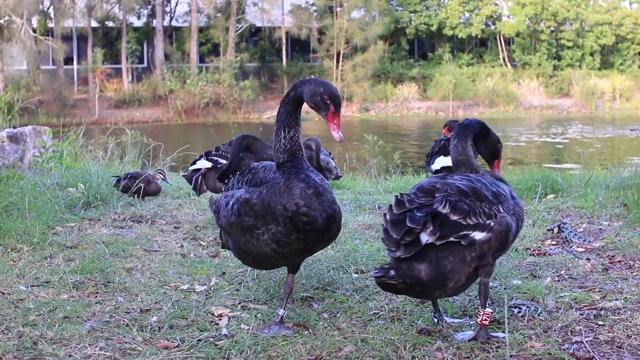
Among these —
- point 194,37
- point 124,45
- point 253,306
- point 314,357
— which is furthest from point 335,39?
point 314,357

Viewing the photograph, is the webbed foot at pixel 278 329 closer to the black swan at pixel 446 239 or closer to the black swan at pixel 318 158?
the black swan at pixel 446 239

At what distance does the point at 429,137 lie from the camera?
68.2 feet

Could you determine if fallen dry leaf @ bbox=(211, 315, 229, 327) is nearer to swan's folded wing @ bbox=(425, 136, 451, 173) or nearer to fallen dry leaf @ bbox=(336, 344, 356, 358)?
fallen dry leaf @ bbox=(336, 344, 356, 358)

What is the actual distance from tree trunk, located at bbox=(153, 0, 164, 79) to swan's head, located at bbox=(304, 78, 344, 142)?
26.6 m

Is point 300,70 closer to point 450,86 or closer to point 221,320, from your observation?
point 450,86

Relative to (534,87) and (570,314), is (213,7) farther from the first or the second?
(570,314)

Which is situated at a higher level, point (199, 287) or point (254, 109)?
point (254, 109)

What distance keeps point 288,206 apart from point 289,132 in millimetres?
588

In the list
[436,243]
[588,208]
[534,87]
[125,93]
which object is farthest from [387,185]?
[534,87]

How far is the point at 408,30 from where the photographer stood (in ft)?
108

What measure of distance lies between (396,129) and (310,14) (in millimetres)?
10022

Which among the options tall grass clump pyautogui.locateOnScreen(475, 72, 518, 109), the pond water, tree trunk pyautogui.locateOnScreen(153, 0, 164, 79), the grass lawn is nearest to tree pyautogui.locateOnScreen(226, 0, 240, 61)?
tree trunk pyautogui.locateOnScreen(153, 0, 164, 79)

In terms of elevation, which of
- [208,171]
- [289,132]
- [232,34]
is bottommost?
[208,171]

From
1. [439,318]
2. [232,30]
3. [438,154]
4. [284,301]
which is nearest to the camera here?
[439,318]
